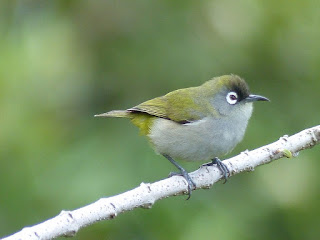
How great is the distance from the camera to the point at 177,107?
19.7 feet

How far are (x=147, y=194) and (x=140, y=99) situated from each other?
317 centimetres

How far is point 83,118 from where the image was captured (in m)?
7.21

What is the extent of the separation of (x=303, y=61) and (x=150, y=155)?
1942mm

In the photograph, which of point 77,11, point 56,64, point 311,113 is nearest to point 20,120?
point 56,64

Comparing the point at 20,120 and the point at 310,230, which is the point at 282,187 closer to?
the point at 310,230

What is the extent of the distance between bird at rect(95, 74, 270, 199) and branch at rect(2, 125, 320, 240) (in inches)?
12.5

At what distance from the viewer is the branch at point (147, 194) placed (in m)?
3.74

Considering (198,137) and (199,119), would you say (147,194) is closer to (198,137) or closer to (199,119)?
(198,137)

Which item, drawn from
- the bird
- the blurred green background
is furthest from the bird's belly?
the blurred green background

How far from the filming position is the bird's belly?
217 inches

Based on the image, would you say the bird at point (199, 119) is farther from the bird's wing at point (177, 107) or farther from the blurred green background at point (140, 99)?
the blurred green background at point (140, 99)

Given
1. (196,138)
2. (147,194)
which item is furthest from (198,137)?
(147,194)

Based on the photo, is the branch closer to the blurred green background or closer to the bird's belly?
the bird's belly

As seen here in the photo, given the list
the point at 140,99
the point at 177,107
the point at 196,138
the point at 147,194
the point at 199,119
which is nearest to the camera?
the point at 147,194
